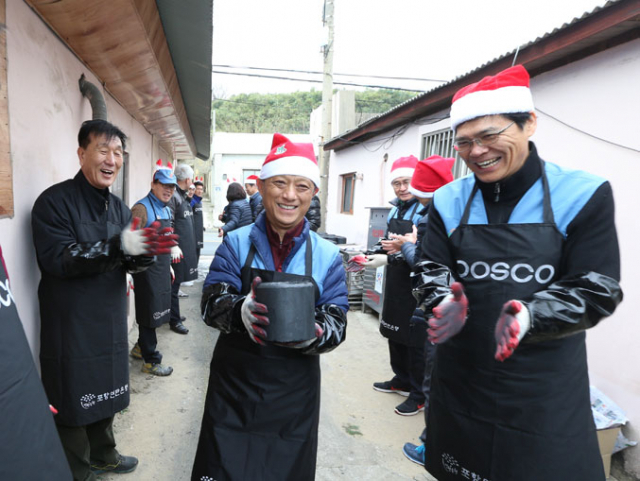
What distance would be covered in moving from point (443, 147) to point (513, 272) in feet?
16.2

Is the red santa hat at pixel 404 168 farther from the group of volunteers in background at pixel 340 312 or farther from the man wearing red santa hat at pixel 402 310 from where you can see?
the group of volunteers in background at pixel 340 312

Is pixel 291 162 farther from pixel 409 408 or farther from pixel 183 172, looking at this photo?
pixel 183 172

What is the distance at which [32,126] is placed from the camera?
7.27 ft

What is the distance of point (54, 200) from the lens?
2070mm

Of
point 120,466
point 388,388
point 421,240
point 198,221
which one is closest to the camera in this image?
point 120,466

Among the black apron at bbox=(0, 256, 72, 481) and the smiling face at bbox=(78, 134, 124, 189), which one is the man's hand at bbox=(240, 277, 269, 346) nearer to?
the black apron at bbox=(0, 256, 72, 481)

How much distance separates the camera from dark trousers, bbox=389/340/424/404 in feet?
11.8

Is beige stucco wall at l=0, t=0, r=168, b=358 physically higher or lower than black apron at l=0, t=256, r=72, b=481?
higher


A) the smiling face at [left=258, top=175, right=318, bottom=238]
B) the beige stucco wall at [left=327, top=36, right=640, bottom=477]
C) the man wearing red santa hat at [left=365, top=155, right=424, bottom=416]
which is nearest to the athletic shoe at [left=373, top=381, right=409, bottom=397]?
the man wearing red santa hat at [left=365, top=155, right=424, bottom=416]

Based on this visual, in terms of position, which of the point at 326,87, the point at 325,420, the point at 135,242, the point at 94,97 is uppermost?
the point at 326,87

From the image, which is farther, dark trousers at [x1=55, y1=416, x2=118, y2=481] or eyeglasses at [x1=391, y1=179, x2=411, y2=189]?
eyeglasses at [x1=391, y1=179, x2=411, y2=189]

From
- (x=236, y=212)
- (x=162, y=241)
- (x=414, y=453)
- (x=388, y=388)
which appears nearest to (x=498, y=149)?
(x=162, y=241)

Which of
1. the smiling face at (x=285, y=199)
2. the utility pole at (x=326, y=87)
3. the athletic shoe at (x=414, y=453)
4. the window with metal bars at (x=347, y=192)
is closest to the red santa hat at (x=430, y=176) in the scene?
the smiling face at (x=285, y=199)

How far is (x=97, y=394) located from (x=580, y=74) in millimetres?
4399
